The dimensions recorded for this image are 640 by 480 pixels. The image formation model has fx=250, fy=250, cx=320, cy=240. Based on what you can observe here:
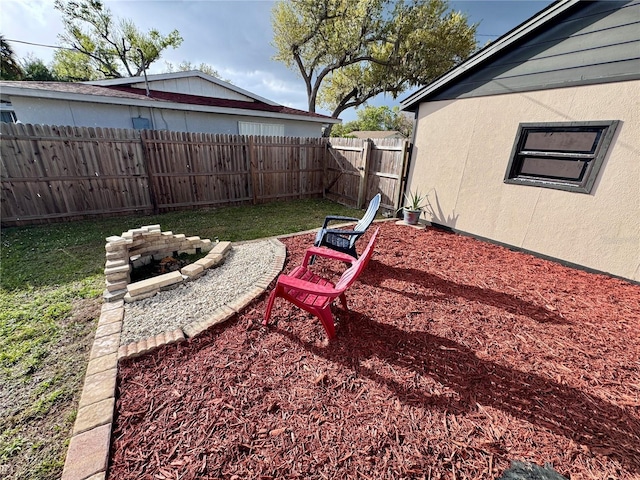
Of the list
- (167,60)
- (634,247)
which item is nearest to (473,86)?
(634,247)

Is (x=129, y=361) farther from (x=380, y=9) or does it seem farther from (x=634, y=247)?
(x=380, y=9)

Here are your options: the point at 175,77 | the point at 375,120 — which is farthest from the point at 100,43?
the point at 375,120

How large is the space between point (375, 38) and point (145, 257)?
17.1 meters

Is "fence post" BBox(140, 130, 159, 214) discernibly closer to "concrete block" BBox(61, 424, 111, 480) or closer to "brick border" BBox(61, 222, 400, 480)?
"brick border" BBox(61, 222, 400, 480)

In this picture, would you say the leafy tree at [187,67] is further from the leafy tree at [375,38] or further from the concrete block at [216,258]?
the concrete block at [216,258]

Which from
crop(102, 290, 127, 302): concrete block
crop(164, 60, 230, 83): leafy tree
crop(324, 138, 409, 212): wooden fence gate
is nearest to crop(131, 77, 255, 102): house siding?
crop(324, 138, 409, 212): wooden fence gate

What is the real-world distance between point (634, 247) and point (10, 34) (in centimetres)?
2401

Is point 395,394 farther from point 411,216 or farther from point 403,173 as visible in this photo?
point 403,173

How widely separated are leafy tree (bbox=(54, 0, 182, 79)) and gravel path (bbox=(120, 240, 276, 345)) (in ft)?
66.5

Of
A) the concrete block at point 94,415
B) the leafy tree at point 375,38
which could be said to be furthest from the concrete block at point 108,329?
the leafy tree at point 375,38

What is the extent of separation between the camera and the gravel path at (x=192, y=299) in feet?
7.95

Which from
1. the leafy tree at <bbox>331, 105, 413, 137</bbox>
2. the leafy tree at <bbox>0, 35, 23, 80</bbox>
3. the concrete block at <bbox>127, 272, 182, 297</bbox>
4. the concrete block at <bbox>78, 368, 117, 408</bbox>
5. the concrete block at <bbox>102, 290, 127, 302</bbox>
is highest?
the leafy tree at <bbox>331, 105, 413, 137</bbox>

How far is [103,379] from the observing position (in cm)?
187

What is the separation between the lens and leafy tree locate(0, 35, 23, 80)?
491 inches
